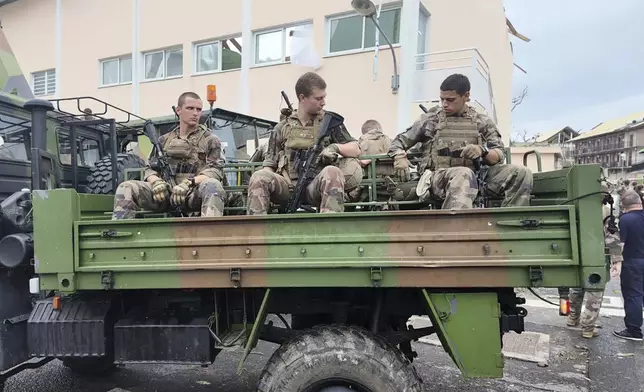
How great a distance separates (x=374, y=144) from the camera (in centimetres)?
502

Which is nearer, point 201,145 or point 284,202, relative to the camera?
point 284,202

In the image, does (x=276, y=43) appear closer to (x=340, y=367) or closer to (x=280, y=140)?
(x=280, y=140)

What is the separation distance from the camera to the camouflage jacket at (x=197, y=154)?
11.9 ft

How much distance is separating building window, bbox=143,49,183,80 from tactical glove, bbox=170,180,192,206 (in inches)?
410

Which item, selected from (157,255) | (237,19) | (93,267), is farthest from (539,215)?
(237,19)

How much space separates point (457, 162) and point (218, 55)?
1014 centimetres

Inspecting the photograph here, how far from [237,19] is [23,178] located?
29.3 ft

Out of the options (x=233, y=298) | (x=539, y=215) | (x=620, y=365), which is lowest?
(x=620, y=365)

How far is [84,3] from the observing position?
1434cm

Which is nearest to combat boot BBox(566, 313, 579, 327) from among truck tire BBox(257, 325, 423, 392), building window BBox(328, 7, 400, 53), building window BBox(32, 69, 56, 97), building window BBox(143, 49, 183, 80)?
truck tire BBox(257, 325, 423, 392)

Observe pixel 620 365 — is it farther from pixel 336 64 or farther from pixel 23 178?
pixel 336 64

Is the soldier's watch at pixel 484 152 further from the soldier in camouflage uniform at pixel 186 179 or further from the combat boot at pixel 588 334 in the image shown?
the combat boot at pixel 588 334

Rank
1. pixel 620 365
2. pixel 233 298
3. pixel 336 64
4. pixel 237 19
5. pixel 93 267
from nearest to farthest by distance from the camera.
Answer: pixel 93 267 < pixel 233 298 < pixel 620 365 < pixel 336 64 < pixel 237 19

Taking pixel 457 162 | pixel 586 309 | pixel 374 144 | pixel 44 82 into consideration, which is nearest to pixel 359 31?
pixel 374 144
